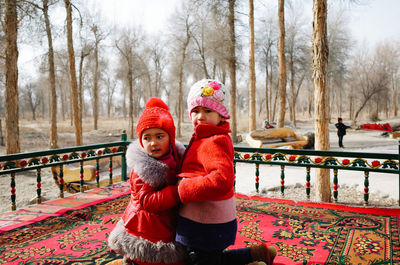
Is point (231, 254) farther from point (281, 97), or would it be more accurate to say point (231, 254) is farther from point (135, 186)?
point (281, 97)

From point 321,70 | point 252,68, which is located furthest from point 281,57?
point 321,70

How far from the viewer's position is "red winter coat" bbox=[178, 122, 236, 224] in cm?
168

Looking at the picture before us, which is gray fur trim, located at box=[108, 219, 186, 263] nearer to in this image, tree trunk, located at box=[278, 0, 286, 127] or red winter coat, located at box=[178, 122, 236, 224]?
red winter coat, located at box=[178, 122, 236, 224]

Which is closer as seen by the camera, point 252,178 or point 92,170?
point 92,170

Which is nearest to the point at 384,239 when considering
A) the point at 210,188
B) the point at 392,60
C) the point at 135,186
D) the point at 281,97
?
the point at 210,188

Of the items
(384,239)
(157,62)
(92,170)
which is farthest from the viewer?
(157,62)

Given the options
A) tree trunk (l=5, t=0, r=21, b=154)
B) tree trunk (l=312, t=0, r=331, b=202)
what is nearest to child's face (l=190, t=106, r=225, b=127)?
tree trunk (l=312, t=0, r=331, b=202)

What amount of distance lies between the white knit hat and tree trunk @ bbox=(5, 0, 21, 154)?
9.74 m

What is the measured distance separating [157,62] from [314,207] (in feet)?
82.0

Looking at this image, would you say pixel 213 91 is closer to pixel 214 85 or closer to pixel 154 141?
pixel 214 85

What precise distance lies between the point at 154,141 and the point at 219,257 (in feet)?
3.08

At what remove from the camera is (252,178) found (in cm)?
840

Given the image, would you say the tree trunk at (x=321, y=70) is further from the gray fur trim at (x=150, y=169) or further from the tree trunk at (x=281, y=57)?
the tree trunk at (x=281, y=57)

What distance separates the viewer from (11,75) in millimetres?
9578
